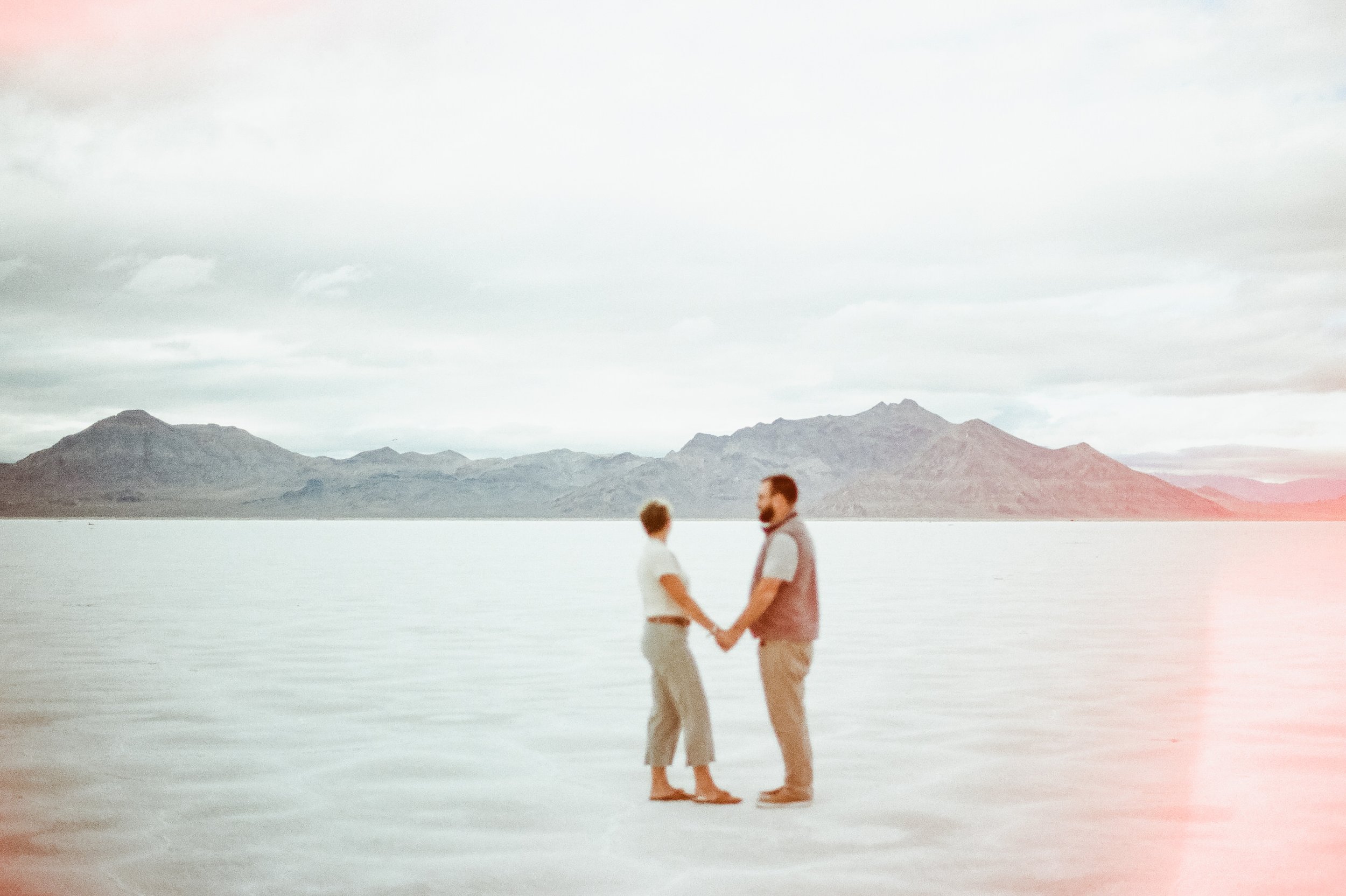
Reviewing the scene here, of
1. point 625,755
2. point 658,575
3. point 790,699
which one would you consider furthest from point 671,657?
point 625,755

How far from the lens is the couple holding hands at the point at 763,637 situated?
268 inches

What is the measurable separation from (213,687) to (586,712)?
4037mm

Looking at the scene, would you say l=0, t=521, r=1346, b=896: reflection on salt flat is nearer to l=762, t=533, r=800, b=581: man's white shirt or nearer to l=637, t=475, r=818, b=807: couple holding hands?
l=637, t=475, r=818, b=807: couple holding hands

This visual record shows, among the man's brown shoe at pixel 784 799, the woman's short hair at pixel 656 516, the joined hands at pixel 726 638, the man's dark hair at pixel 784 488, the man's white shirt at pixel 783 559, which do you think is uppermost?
the man's dark hair at pixel 784 488

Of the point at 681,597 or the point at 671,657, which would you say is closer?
the point at 681,597

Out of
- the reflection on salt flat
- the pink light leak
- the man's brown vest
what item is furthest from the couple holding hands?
the pink light leak

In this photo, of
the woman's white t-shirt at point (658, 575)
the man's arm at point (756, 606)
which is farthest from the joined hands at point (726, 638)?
the woman's white t-shirt at point (658, 575)

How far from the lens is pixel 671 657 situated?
690cm

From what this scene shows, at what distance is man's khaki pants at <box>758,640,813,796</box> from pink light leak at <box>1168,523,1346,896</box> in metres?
2.10

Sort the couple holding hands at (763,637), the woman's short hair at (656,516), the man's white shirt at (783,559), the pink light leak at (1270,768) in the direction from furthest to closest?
the woman's short hair at (656,516), the couple holding hands at (763,637), the man's white shirt at (783,559), the pink light leak at (1270,768)

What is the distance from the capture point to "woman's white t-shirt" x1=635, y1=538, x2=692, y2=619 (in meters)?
6.82

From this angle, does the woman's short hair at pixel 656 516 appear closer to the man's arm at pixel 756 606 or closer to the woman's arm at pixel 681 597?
the woman's arm at pixel 681 597

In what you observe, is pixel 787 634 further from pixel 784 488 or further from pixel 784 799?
pixel 784 799

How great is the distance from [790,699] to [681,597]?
894 mm
